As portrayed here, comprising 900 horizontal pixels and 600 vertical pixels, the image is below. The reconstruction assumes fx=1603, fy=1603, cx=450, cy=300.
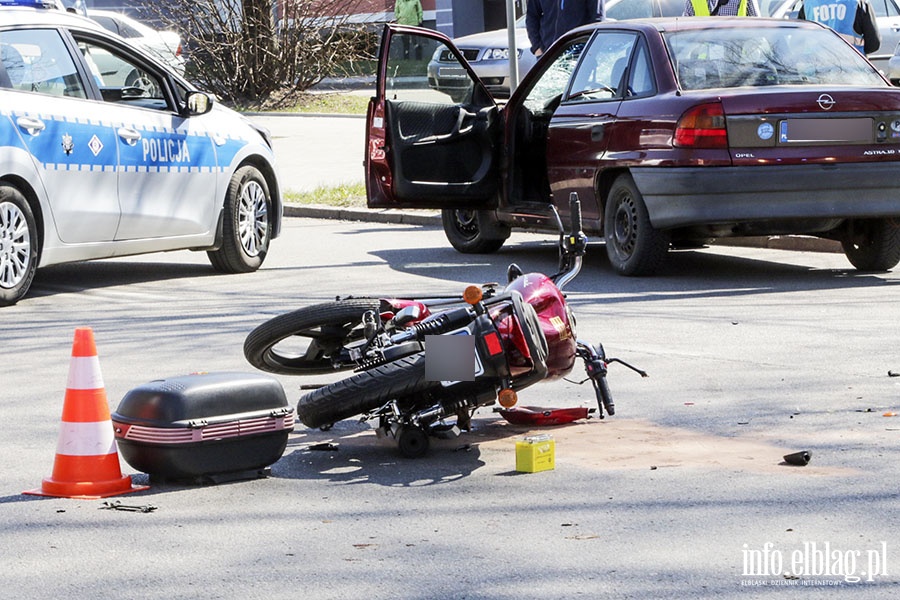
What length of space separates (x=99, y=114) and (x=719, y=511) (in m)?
6.28

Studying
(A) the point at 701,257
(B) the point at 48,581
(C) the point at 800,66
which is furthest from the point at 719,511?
(A) the point at 701,257

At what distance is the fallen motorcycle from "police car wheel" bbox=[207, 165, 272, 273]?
16.7ft

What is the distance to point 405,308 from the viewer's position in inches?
227

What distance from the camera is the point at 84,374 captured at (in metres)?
5.22

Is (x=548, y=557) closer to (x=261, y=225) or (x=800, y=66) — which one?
(x=800, y=66)

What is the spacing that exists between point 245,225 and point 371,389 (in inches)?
237

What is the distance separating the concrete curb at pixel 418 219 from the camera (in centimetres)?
1162

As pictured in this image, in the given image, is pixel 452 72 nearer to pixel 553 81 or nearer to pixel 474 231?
pixel 553 81

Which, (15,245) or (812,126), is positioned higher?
(812,126)

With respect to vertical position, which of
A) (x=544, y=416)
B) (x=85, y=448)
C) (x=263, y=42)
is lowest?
(x=544, y=416)

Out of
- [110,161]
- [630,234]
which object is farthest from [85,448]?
[630,234]

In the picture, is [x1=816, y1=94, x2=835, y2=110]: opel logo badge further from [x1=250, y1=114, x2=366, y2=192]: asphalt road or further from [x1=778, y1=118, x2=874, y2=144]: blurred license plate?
[x1=250, y1=114, x2=366, y2=192]: asphalt road

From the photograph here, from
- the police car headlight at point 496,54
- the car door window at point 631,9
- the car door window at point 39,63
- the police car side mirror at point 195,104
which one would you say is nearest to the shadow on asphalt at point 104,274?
the police car side mirror at point 195,104

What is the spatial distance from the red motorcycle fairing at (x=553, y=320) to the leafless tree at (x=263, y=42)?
1962 centimetres
